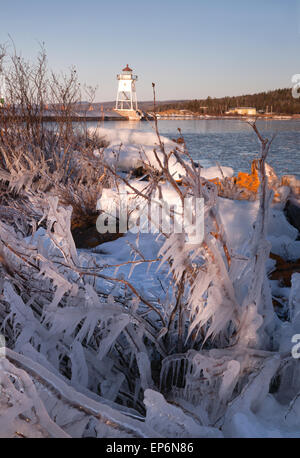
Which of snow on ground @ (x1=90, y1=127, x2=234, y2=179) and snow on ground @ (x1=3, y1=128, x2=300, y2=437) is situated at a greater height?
snow on ground @ (x1=90, y1=127, x2=234, y2=179)

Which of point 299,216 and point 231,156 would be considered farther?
point 231,156

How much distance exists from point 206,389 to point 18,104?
655 centimetres

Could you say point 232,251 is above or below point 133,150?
below

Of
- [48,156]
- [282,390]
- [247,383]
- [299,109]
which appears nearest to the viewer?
[247,383]

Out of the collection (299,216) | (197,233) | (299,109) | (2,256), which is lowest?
(299,216)

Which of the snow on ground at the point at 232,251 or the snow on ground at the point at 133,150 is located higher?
the snow on ground at the point at 133,150

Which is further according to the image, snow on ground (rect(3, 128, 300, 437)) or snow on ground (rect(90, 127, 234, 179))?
snow on ground (rect(90, 127, 234, 179))

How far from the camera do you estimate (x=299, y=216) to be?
14.1 ft

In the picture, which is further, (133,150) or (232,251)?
(133,150)

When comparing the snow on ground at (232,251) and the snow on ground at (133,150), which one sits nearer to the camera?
the snow on ground at (232,251)
